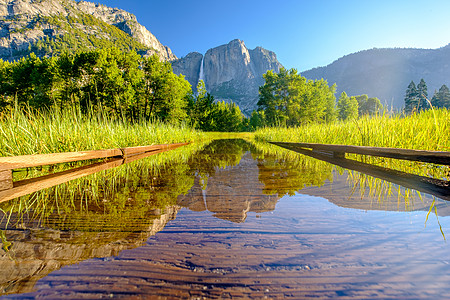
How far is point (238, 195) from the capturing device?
93.0 inches

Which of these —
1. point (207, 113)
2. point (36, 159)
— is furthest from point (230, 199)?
point (207, 113)

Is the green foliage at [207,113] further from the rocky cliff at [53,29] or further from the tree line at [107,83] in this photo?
the rocky cliff at [53,29]

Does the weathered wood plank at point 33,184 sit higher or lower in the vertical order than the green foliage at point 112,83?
lower

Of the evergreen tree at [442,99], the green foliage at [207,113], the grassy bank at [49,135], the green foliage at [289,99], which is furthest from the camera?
the evergreen tree at [442,99]

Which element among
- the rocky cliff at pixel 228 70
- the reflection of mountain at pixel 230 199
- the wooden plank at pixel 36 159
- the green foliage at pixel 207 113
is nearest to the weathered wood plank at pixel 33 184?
the wooden plank at pixel 36 159

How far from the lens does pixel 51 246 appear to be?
1.21 meters

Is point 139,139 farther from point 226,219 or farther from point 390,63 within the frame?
point 390,63

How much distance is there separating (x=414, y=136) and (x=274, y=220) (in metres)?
3.90

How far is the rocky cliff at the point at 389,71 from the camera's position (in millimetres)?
118875

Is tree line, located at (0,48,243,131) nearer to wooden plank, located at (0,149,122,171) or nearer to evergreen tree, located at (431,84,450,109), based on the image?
wooden plank, located at (0,149,122,171)

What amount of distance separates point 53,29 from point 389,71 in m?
212

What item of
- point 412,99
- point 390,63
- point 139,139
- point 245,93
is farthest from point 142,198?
point 390,63

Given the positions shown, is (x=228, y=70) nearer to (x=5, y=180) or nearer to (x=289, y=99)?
(x=289, y=99)

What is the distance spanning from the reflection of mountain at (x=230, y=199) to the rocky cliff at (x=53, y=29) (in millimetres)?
115010
